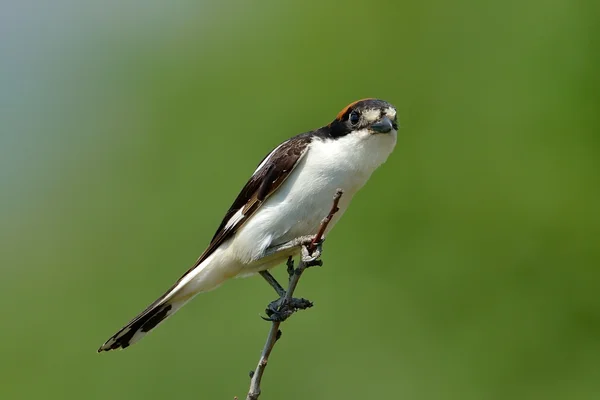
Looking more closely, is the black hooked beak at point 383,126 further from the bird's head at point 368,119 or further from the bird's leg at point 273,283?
the bird's leg at point 273,283

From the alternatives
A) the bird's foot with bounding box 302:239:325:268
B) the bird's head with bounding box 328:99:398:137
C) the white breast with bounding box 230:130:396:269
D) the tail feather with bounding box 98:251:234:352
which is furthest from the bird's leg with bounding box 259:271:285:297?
the bird's head with bounding box 328:99:398:137

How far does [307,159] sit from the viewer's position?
5375 mm

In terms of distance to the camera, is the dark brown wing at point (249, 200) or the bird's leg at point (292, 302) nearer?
the bird's leg at point (292, 302)

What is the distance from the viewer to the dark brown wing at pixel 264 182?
17.7ft

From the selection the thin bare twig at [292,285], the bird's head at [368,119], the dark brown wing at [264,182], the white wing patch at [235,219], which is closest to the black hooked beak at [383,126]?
the bird's head at [368,119]

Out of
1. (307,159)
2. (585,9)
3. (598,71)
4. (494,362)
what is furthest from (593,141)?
(307,159)

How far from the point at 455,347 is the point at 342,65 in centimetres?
491

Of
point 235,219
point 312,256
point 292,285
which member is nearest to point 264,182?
point 235,219

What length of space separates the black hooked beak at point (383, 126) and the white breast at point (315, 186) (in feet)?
0.21

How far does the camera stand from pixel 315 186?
5207 mm

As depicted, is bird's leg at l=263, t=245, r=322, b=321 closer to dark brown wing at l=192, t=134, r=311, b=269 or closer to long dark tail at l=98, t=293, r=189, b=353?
dark brown wing at l=192, t=134, r=311, b=269

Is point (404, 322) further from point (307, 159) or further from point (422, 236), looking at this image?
point (307, 159)

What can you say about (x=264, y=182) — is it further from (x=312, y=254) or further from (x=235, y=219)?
(x=312, y=254)

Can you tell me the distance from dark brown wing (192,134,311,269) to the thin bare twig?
1.96ft
